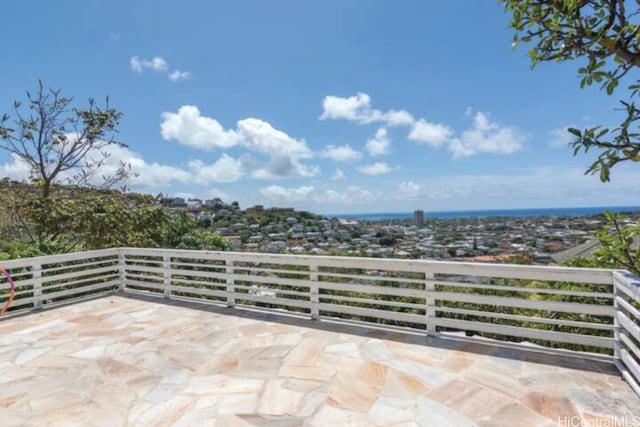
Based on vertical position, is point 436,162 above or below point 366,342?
above

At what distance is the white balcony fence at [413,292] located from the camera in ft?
10.5

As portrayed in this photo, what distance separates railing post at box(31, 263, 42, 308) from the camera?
18.1 feet

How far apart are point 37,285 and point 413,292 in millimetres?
5708

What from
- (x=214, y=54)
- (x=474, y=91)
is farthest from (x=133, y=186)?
(x=474, y=91)

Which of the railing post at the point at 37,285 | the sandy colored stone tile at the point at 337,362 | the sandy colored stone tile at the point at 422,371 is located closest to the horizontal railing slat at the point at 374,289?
the sandy colored stone tile at the point at 422,371

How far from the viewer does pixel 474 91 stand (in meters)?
9.38

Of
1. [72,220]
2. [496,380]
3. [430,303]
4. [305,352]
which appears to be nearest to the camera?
[496,380]

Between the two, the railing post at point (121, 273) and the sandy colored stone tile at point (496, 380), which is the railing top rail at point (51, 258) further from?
the sandy colored stone tile at point (496, 380)

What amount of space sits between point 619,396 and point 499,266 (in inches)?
52.9

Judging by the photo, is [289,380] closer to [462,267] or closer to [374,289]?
[374,289]

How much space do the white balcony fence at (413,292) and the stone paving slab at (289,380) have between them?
0.26 meters

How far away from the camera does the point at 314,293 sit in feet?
15.5

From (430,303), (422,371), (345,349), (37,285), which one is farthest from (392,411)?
(37,285)

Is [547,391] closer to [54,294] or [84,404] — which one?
[84,404]
